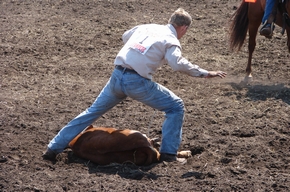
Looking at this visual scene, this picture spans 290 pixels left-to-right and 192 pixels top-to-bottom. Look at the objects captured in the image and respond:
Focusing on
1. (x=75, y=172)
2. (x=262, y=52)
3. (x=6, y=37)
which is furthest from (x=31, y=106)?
(x=262, y=52)

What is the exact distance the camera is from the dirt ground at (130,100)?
5.81 m

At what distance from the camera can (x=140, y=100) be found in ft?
20.2

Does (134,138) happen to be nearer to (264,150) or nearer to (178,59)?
(178,59)

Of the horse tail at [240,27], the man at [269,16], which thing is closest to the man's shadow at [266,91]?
the man at [269,16]

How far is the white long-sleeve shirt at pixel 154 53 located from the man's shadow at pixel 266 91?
2954mm

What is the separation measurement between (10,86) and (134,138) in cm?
338

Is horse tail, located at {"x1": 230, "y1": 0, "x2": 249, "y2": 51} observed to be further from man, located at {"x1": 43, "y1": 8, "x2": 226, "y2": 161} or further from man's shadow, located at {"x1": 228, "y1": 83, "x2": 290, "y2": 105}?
man, located at {"x1": 43, "y1": 8, "x2": 226, "y2": 161}

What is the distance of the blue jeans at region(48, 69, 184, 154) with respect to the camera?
6.00 m

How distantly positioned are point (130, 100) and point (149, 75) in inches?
91.1

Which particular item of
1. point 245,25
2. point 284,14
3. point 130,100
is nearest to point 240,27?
point 245,25

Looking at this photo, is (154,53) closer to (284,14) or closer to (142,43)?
(142,43)

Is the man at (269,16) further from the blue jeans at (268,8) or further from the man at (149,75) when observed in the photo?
the man at (149,75)

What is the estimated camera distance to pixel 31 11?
13.0 m

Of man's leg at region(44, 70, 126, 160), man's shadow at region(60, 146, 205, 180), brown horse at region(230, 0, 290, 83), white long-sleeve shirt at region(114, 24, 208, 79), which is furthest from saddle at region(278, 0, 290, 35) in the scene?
man's shadow at region(60, 146, 205, 180)
